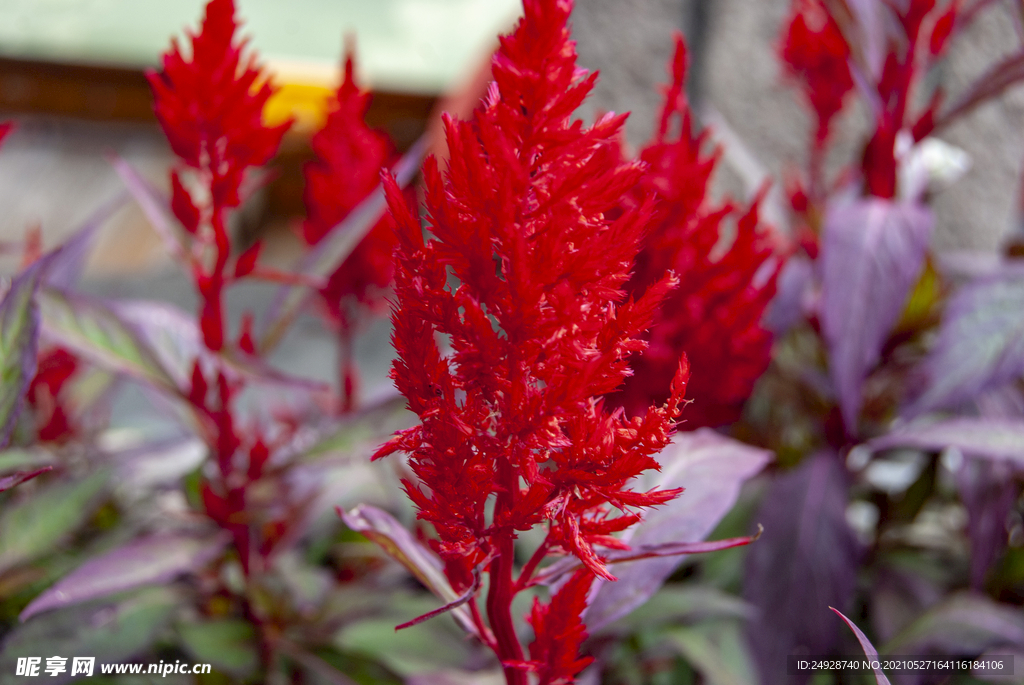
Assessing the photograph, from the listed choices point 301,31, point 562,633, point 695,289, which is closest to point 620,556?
point 562,633

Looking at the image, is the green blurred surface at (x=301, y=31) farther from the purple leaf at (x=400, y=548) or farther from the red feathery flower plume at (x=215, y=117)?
the purple leaf at (x=400, y=548)

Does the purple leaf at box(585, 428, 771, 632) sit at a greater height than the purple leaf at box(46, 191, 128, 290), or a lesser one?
lesser

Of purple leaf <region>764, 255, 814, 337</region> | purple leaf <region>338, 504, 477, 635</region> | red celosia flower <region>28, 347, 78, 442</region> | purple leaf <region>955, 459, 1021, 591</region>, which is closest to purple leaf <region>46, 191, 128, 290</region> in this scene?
red celosia flower <region>28, 347, 78, 442</region>

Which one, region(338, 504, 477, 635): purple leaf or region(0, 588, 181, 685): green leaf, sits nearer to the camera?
region(338, 504, 477, 635): purple leaf

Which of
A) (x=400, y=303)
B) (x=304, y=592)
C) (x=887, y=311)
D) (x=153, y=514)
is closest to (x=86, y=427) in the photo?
(x=153, y=514)

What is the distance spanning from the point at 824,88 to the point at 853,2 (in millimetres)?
158

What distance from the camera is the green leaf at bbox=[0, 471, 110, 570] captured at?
0.56 meters

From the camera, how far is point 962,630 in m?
0.60

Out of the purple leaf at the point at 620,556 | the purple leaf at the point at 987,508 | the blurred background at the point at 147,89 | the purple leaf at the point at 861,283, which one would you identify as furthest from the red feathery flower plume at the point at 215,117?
the blurred background at the point at 147,89

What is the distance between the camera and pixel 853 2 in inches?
26.3

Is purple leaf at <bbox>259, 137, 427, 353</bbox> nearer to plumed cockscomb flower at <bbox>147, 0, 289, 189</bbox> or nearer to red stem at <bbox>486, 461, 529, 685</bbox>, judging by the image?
plumed cockscomb flower at <bbox>147, 0, 289, 189</bbox>

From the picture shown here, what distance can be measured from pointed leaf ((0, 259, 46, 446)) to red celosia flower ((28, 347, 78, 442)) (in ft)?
1.12

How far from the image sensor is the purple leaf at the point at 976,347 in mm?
602

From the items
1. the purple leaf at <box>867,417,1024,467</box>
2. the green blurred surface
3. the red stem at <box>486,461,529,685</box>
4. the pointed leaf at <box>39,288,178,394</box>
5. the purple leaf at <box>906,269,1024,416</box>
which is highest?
the green blurred surface
